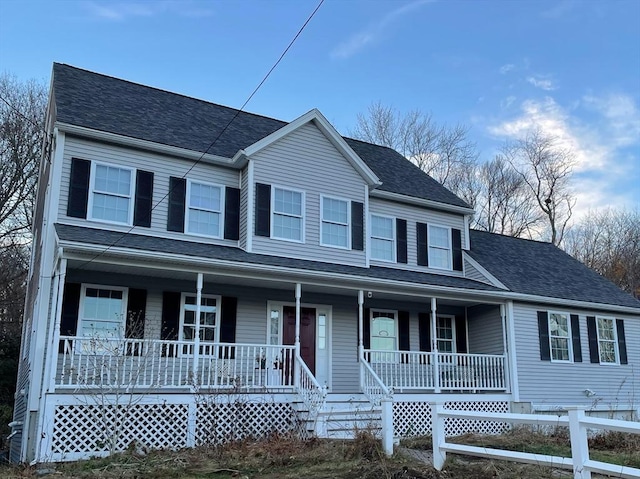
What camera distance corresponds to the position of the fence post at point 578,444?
585 centimetres

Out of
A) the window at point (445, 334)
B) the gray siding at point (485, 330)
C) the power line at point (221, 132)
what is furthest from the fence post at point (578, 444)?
the window at point (445, 334)

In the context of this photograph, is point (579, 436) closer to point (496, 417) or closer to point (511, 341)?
point (496, 417)

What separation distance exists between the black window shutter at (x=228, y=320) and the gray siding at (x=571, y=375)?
7.99 metres

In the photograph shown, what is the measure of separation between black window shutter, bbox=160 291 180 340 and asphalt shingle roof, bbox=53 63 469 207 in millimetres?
3684

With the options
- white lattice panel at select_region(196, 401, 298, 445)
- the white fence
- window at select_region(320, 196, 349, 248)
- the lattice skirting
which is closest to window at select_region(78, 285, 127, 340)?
white lattice panel at select_region(196, 401, 298, 445)

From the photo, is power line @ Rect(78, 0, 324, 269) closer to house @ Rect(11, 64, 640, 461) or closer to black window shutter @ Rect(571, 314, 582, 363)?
house @ Rect(11, 64, 640, 461)

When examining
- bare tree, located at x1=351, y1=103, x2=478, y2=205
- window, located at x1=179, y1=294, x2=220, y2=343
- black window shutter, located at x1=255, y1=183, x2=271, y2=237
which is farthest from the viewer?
bare tree, located at x1=351, y1=103, x2=478, y2=205

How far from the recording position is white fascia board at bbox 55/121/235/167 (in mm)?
13133

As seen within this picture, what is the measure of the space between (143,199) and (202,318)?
123 inches

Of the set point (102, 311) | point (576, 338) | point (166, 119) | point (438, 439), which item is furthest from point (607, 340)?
point (102, 311)

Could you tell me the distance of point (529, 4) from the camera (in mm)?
13477

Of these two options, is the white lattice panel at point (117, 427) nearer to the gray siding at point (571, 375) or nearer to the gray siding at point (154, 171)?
the gray siding at point (154, 171)

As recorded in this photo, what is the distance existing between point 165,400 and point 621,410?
14.3m

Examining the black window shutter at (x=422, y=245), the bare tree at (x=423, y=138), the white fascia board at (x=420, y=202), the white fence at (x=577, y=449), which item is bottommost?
the white fence at (x=577, y=449)
